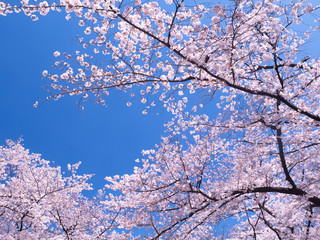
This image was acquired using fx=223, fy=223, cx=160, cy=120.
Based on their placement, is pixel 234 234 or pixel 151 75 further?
pixel 234 234

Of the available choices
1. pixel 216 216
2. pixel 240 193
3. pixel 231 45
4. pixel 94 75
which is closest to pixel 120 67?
pixel 94 75

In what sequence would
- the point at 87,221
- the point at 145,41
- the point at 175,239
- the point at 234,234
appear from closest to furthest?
the point at 145,41 < the point at 175,239 < the point at 234,234 < the point at 87,221

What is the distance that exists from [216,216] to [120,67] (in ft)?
17.3

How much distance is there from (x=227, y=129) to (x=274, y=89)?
2353 millimetres

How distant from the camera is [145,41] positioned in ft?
16.2

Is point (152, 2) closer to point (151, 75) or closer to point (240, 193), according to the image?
point (151, 75)

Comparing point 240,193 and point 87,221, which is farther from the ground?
point 87,221

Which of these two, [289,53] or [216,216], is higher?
[289,53]

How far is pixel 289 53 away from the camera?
642 centimetres

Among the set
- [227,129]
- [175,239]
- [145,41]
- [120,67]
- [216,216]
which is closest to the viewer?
[145,41]

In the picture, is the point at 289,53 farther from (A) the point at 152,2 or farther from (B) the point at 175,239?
(B) the point at 175,239

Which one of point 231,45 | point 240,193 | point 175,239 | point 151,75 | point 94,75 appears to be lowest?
point 175,239

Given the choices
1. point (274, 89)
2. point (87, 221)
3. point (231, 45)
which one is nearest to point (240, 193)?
point (274, 89)

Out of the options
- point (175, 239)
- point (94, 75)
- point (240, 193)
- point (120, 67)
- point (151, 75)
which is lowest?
point (175, 239)
